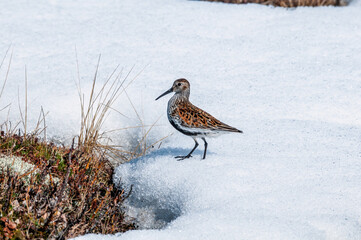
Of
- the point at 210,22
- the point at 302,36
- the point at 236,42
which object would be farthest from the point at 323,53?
the point at 210,22

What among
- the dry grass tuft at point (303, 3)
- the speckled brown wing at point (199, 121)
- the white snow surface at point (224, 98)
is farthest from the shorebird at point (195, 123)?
the dry grass tuft at point (303, 3)

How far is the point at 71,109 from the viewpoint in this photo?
25.1 ft

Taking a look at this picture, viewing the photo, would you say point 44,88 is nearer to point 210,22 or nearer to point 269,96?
point 269,96

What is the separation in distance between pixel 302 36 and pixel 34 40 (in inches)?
202

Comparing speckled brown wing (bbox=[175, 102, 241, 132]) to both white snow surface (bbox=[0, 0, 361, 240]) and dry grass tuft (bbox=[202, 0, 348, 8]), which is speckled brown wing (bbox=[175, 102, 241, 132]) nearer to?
white snow surface (bbox=[0, 0, 361, 240])

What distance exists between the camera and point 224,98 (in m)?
7.98

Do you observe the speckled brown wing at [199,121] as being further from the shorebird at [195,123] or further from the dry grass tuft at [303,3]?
the dry grass tuft at [303,3]

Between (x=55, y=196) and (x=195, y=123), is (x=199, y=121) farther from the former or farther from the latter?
(x=55, y=196)

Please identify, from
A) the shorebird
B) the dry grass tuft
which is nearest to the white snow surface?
the dry grass tuft

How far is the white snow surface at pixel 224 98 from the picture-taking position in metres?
5.09

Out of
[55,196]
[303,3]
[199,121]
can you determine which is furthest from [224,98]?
[303,3]

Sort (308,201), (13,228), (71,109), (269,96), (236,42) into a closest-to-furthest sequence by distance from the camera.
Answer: (13,228) → (308,201) → (71,109) → (269,96) → (236,42)

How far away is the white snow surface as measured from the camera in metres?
5.09

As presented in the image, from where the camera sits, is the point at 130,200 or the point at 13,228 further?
the point at 130,200
